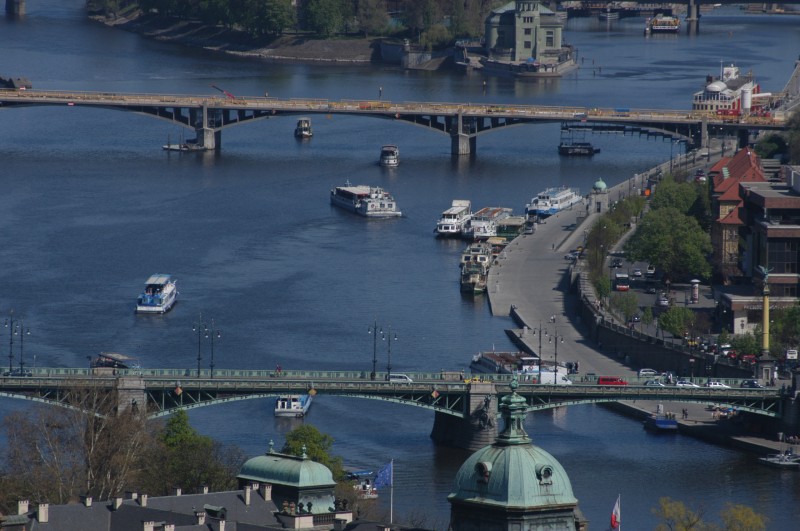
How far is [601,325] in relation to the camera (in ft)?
282

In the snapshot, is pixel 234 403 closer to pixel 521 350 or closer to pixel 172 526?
pixel 521 350

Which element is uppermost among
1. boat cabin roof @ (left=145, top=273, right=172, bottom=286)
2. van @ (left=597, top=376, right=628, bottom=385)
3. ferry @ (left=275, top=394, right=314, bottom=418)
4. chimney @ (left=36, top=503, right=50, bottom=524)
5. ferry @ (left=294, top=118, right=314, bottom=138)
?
chimney @ (left=36, top=503, right=50, bottom=524)

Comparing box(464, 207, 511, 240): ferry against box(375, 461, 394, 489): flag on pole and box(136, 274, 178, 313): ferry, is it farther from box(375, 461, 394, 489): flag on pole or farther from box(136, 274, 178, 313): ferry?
box(375, 461, 394, 489): flag on pole

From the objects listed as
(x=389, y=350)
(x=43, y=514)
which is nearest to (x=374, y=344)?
(x=389, y=350)

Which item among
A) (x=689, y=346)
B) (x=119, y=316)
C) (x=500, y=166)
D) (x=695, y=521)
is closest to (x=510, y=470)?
(x=695, y=521)

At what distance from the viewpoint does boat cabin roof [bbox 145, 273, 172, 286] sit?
92.2m

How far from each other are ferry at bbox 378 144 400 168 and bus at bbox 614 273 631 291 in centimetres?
3857

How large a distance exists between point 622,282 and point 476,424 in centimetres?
2494

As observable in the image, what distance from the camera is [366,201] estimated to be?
11681cm

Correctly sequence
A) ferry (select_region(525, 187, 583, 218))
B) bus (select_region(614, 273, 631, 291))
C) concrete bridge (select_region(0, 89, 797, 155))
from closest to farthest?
bus (select_region(614, 273, 631, 291)), ferry (select_region(525, 187, 583, 218)), concrete bridge (select_region(0, 89, 797, 155))

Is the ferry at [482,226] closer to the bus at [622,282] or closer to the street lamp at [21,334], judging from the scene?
the bus at [622,282]

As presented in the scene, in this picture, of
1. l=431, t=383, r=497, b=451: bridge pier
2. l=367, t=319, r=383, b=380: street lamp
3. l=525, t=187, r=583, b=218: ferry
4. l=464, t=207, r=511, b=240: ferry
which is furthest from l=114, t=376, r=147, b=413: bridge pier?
l=525, t=187, r=583, b=218: ferry

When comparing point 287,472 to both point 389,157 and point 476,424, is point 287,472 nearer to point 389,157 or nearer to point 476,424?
point 476,424

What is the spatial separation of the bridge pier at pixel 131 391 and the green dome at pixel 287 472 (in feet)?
66.8
